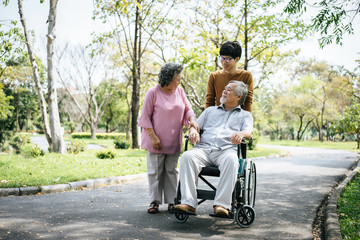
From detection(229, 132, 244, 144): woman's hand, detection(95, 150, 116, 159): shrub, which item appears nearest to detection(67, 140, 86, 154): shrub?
detection(95, 150, 116, 159): shrub

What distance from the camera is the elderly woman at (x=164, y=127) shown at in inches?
172

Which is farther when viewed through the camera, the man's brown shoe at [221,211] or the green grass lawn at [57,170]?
the green grass lawn at [57,170]

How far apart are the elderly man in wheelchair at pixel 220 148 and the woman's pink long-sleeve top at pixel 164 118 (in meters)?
0.32

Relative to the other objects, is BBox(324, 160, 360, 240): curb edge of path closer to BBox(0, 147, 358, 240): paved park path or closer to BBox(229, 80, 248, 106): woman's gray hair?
BBox(0, 147, 358, 240): paved park path

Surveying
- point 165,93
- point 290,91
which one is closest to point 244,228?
point 165,93

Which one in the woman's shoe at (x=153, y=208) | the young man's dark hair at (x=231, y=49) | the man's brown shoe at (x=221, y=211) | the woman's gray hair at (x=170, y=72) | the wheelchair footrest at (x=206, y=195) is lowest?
the woman's shoe at (x=153, y=208)

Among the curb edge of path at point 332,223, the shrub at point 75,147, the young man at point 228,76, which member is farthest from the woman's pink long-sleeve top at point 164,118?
the shrub at point 75,147

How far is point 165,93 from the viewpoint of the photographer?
4520 mm

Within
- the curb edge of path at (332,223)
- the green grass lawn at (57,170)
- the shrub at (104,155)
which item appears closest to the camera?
the curb edge of path at (332,223)

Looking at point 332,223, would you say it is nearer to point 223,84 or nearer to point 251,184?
point 251,184

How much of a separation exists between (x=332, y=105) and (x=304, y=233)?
131 feet

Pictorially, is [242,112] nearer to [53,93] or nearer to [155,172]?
[155,172]

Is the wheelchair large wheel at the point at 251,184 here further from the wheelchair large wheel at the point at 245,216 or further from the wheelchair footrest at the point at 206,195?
the wheelchair footrest at the point at 206,195

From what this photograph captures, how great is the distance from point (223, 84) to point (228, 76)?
13 centimetres
